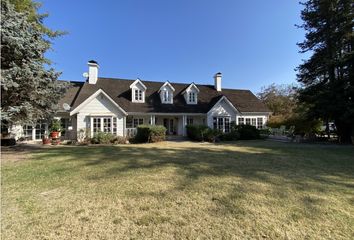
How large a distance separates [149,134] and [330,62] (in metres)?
16.5

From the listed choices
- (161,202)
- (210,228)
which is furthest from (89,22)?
(210,228)

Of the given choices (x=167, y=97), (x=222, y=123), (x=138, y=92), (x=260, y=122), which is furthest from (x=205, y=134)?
(x=260, y=122)

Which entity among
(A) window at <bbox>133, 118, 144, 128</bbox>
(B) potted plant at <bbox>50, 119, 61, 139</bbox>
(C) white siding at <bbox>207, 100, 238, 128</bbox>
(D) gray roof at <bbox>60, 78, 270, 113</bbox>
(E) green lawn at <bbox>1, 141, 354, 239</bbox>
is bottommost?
(E) green lawn at <bbox>1, 141, 354, 239</bbox>

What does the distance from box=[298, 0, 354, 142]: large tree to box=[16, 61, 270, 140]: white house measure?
7.90 meters

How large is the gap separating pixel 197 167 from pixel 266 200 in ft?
10.7

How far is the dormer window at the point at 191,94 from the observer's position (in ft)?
82.7

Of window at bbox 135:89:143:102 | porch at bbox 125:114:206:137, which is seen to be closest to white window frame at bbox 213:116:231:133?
porch at bbox 125:114:206:137

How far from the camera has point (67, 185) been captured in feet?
18.9

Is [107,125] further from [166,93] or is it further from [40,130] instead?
[166,93]

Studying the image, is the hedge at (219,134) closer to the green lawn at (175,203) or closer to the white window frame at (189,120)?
the white window frame at (189,120)

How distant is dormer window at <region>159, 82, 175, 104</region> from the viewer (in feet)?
79.4

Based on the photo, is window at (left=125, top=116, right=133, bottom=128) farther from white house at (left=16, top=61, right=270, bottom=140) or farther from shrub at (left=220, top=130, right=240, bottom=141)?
shrub at (left=220, top=130, right=240, bottom=141)

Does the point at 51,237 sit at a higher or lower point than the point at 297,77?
lower

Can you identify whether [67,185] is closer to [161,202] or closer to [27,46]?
[161,202]
